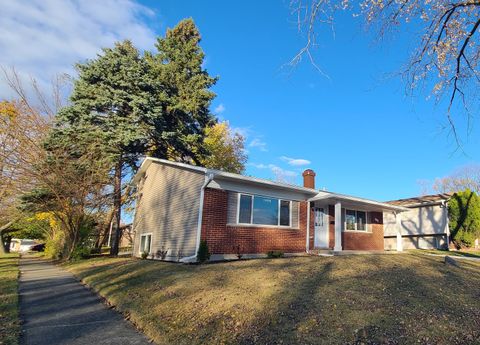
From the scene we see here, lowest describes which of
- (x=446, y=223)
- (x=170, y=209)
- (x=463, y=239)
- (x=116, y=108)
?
(x=463, y=239)

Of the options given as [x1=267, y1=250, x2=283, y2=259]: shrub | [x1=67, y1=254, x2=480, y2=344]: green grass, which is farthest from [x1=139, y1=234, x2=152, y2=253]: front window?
[x1=67, y1=254, x2=480, y2=344]: green grass

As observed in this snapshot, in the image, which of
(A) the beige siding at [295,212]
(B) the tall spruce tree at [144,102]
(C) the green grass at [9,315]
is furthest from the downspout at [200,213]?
(B) the tall spruce tree at [144,102]

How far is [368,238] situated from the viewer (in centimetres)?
2064

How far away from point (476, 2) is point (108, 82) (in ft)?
74.6

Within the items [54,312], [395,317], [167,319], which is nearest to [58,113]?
[54,312]

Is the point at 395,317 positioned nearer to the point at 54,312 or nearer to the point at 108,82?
the point at 54,312

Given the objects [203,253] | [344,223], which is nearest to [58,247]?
[203,253]

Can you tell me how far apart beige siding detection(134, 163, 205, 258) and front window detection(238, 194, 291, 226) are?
200cm

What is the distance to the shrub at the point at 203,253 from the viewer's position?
1285cm

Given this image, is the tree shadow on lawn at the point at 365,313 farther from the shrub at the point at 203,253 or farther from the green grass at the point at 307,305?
the shrub at the point at 203,253

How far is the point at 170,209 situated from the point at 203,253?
14.2 ft

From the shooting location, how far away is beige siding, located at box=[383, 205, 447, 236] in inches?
966

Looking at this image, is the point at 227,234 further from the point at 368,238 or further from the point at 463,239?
the point at 463,239

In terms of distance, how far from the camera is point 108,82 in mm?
23938
